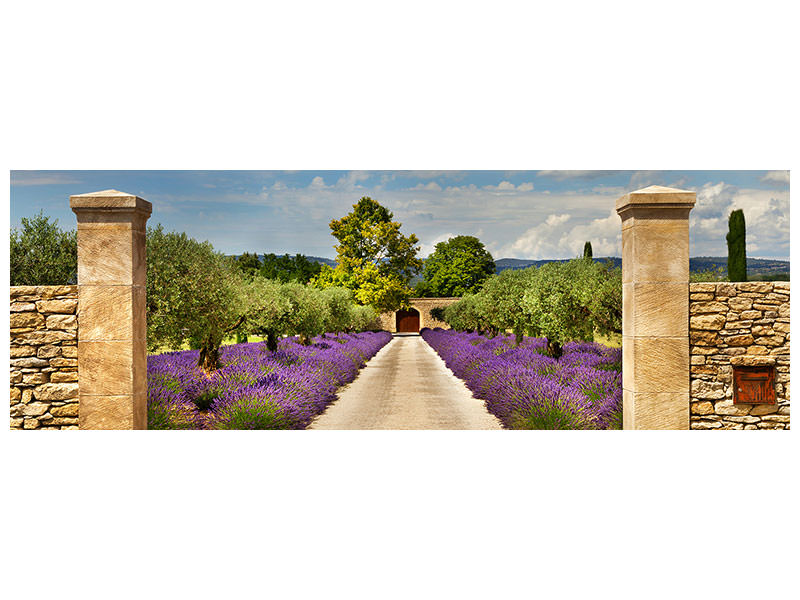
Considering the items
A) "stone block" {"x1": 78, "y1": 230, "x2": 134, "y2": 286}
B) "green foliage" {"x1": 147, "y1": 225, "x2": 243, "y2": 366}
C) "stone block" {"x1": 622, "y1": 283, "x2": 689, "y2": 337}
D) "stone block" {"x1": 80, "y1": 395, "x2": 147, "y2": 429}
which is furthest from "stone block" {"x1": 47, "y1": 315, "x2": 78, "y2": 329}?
"stone block" {"x1": 622, "y1": 283, "x2": 689, "y2": 337}

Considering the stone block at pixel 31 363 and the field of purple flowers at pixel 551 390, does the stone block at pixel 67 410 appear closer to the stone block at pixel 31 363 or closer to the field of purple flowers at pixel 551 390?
the stone block at pixel 31 363

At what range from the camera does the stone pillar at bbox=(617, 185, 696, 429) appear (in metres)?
5.73

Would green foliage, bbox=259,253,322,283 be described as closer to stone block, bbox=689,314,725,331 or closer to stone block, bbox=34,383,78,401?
stone block, bbox=34,383,78,401

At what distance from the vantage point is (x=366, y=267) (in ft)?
68.5

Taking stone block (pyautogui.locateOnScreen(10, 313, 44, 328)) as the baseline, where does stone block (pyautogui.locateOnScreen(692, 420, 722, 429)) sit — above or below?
below

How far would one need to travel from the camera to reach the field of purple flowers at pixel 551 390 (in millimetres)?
6793

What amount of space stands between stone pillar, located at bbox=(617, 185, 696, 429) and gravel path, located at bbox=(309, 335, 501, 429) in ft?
8.12

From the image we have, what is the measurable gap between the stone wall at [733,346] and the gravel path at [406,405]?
2891 mm

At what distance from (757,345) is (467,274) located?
31.5m

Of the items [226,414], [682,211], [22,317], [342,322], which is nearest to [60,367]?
[22,317]

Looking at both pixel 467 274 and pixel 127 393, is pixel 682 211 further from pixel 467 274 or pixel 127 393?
pixel 467 274

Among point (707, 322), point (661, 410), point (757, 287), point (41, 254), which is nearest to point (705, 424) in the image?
point (661, 410)

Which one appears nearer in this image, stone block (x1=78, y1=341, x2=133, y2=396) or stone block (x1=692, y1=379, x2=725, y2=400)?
stone block (x1=78, y1=341, x2=133, y2=396)

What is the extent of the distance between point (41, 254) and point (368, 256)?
12531 millimetres
